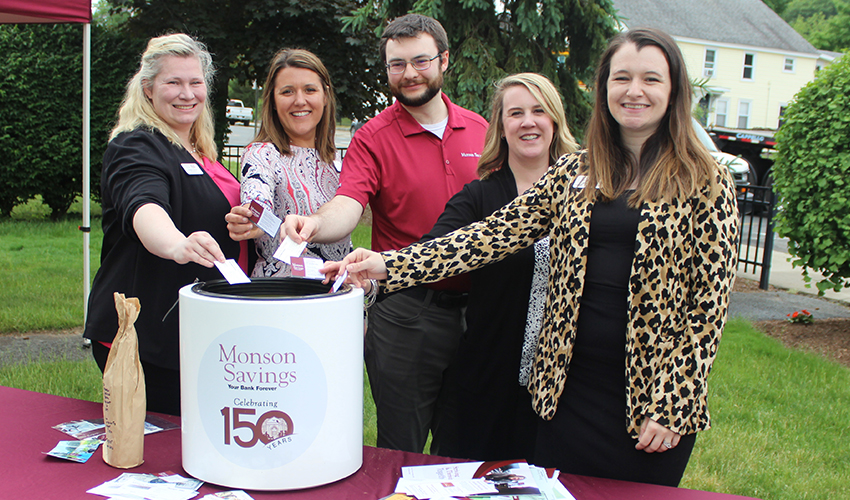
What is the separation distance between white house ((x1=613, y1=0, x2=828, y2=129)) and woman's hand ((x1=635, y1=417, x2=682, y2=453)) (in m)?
32.9

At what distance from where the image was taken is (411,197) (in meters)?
2.44

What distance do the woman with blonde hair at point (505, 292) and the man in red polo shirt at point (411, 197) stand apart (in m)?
0.16

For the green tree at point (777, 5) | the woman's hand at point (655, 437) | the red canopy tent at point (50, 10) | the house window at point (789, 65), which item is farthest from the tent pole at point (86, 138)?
the green tree at point (777, 5)

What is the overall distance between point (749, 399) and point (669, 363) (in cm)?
308

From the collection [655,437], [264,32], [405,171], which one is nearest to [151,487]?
[655,437]

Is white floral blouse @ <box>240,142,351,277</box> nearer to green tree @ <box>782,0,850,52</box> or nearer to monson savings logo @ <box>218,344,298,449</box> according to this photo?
monson savings logo @ <box>218,344,298,449</box>

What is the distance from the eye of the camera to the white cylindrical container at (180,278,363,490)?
4.17ft

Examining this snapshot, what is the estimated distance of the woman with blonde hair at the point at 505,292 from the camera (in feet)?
7.00

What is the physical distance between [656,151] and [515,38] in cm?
733

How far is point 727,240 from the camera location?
5.09 ft

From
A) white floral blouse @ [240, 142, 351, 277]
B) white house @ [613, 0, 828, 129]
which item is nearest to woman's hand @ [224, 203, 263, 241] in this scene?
white floral blouse @ [240, 142, 351, 277]

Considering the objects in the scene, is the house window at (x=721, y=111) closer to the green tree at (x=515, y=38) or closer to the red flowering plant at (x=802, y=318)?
the green tree at (x=515, y=38)

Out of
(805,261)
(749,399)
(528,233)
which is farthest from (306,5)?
(528,233)

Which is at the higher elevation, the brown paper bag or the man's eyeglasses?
the man's eyeglasses
